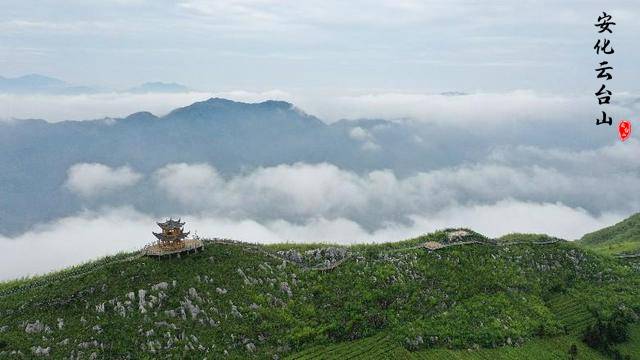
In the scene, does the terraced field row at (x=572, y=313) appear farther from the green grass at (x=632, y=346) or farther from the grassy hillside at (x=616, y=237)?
the grassy hillside at (x=616, y=237)

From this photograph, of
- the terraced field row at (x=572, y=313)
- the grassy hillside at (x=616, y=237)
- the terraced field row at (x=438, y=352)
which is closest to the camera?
the terraced field row at (x=438, y=352)

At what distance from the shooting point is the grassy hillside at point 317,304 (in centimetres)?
6431

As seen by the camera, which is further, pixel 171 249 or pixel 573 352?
pixel 171 249

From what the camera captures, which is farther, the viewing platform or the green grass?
the green grass

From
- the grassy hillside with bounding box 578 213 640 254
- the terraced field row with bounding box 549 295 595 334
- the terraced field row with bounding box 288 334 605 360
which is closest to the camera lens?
the terraced field row with bounding box 288 334 605 360

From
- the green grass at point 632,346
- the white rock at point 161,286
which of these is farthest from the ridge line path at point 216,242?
the green grass at point 632,346

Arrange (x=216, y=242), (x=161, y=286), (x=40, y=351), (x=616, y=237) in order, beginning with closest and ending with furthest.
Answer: (x=40, y=351)
(x=161, y=286)
(x=216, y=242)
(x=616, y=237)

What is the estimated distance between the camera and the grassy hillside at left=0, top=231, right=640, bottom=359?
2532 inches

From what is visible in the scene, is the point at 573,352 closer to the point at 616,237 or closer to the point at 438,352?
the point at 438,352

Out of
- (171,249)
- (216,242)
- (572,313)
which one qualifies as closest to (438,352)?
(572,313)

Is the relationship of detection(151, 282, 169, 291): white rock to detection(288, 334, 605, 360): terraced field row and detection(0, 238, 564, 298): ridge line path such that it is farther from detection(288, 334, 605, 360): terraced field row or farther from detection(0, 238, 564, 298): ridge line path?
detection(288, 334, 605, 360): terraced field row

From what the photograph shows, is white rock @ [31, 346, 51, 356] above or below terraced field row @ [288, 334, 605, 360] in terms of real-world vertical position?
above

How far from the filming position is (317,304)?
254 feet

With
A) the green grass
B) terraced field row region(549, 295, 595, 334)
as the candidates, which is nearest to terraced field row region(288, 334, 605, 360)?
terraced field row region(549, 295, 595, 334)
